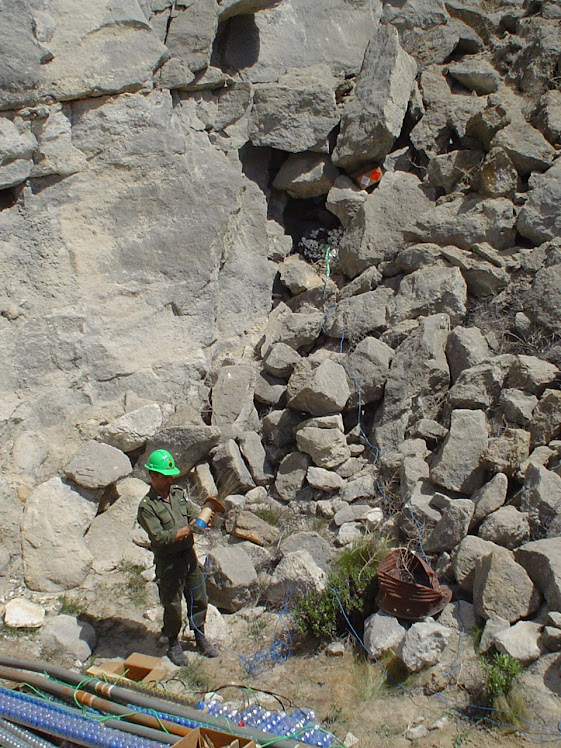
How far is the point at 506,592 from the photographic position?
13.8ft

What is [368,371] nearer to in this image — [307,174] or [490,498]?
[490,498]

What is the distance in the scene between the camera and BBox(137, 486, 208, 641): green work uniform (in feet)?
14.4

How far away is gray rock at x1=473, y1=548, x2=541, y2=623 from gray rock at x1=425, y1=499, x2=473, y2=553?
429mm

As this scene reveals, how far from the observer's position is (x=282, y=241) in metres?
8.00

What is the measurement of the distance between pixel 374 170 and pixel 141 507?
5.20 m

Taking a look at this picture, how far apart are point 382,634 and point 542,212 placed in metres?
4.53

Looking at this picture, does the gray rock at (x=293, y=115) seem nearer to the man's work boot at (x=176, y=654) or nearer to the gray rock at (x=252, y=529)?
the gray rock at (x=252, y=529)

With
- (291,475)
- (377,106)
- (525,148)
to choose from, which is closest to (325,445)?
(291,475)

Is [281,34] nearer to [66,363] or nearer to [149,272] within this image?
[149,272]

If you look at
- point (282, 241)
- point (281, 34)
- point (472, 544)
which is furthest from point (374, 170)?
point (472, 544)

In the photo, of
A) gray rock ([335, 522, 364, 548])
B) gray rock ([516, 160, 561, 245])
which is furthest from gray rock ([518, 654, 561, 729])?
gray rock ([516, 160, 561, 245])

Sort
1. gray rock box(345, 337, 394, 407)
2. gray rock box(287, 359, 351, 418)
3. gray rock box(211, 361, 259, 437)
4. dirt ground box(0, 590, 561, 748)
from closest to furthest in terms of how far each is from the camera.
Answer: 1. dirt ground box(0, 590, 561, 748)
2. gray rock box(287, 359, 351, 418)
3. gray rock box(345, 337, 394, 407)
4. gray rock box(211, 361, 259, 437)

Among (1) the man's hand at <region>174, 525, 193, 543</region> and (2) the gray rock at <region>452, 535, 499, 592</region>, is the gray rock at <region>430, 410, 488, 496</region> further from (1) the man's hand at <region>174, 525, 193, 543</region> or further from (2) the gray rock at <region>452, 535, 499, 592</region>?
(1) the man's hand at <region>174, 525, 193, 543</region>

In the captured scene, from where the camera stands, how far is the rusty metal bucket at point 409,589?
4.33 metres
